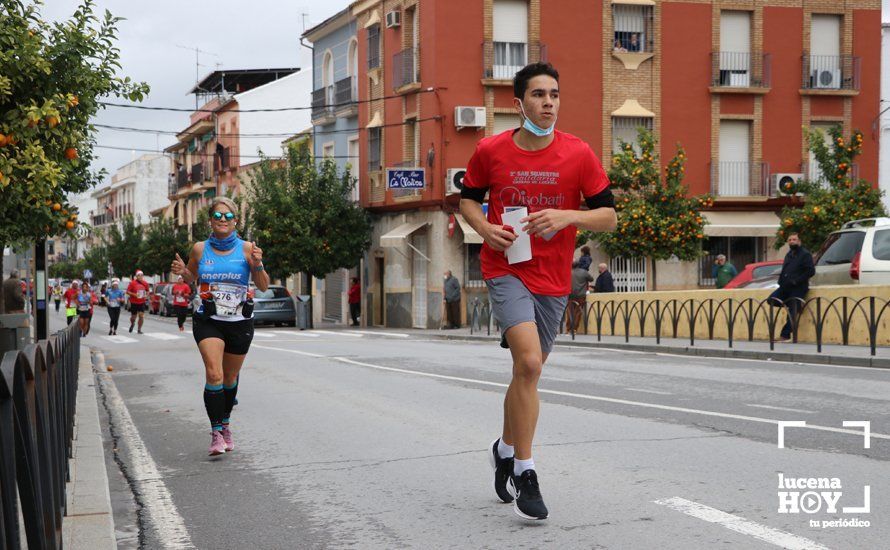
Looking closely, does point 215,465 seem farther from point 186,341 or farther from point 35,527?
point 186,341

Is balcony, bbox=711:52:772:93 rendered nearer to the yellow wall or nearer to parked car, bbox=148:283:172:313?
A: the yellow wall

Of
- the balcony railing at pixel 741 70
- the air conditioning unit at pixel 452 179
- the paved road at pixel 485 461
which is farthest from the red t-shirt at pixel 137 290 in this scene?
the paved road at pixel 485 461

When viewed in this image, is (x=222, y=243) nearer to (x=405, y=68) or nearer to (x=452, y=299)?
(x=452, y=299)

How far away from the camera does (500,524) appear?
5.46 m

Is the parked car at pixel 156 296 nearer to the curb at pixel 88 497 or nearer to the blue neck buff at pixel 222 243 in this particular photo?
the curb at pixel 88 497

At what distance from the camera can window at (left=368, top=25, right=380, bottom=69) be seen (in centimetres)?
4066

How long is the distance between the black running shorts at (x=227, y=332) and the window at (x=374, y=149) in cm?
3284

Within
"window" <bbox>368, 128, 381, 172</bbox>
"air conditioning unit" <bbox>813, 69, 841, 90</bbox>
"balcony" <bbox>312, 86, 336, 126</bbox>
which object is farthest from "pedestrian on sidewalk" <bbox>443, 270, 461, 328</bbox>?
"air conditioning unit" <bbox>813, 69, 841, 90</bbox>

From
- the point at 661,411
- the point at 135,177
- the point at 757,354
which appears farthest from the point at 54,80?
the point at 135,177

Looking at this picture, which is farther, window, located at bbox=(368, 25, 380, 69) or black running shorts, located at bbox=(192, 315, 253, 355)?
window, located at bbox=(368, 25, 380, 69)

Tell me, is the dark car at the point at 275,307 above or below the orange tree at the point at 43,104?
below

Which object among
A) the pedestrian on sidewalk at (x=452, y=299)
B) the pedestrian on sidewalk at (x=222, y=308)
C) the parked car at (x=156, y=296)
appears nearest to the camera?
the pedestrian on sidewalk at (x=222, y=308)

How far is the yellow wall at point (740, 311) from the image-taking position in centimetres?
1767

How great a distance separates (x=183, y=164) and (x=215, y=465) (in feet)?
237
